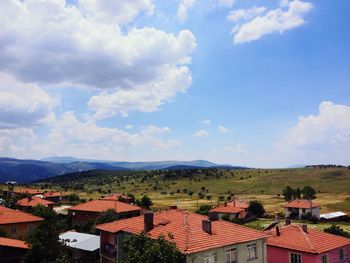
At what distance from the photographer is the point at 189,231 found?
110 ft

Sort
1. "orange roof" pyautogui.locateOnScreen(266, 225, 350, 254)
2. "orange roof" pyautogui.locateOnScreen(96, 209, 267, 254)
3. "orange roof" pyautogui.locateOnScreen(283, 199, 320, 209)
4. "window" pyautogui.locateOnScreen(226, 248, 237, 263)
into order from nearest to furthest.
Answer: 1. "orange roof" pyautogui.locateOnScreen(96, 209, 267, 254)
2. "window" pyautogui.locateOnScreen(226, 248, 237, 263)
3. "orange roof" pyautogui.locateOnScreen(266, 225, 350, 254)
4. "orange roof" pyautogui.locateOnScreen(283, 199, 320, 209)

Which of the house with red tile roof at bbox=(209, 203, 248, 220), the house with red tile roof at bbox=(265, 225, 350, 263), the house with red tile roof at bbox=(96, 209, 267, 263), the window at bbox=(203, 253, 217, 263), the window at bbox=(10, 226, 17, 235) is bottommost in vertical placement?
the house with red tile roof at bbox=(209, 203, 248, 220)

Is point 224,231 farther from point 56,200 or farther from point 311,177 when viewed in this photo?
point 311,177

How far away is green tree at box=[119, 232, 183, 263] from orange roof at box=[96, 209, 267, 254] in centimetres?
204

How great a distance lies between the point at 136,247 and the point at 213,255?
23.4ft

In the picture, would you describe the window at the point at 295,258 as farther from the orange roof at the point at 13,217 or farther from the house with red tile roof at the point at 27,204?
the house with red tile roof at the point at 27,204

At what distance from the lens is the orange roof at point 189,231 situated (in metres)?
31.3

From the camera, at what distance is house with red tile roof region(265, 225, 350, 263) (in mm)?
39188

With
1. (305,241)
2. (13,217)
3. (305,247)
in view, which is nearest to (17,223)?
(13,217)

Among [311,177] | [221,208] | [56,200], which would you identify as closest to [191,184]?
[311,177]

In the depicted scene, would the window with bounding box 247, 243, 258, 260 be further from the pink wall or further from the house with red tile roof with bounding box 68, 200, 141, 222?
the house with red tile roof with bounding box 68, 200, 141, 222

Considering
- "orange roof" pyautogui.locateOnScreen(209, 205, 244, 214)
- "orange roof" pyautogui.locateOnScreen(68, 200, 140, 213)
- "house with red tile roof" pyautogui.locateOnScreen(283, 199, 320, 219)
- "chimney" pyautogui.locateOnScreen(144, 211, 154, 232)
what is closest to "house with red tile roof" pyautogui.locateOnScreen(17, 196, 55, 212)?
"orange roof" pyautogui.locateOnScreen(68, 200, 140, 213)

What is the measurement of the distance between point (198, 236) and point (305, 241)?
14069 mm

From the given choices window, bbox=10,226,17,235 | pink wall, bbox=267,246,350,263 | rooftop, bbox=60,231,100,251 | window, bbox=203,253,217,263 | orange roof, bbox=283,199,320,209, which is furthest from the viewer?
orange roof, bbox=283,199,320,209
